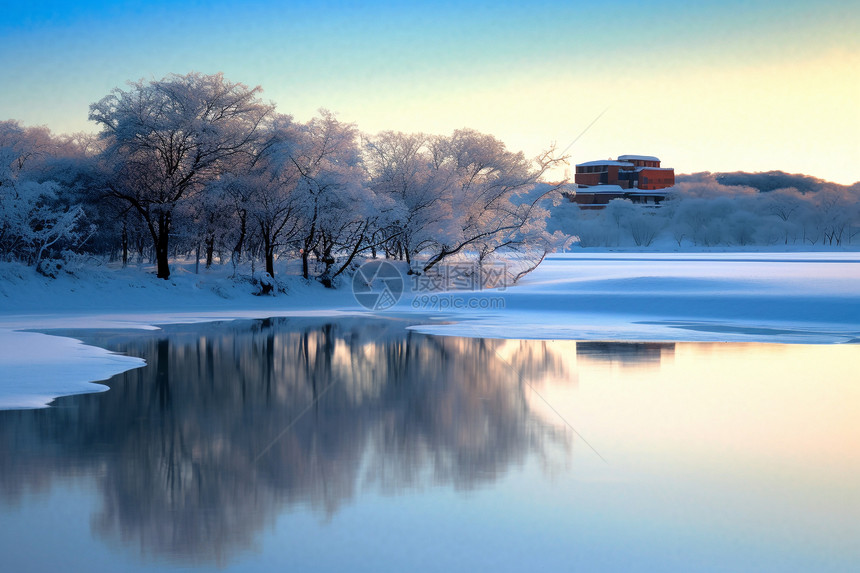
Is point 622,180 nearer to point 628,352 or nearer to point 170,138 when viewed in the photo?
point 170,138

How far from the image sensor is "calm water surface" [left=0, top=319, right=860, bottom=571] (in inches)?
252

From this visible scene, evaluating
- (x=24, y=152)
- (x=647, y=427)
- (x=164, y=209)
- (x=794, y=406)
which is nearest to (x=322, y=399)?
(x=647, y=427)

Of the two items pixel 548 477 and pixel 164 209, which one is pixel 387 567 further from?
pixel 164 209

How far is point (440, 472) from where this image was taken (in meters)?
8.64

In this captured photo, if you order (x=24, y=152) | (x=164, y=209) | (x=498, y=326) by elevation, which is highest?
(x=24, y=152)

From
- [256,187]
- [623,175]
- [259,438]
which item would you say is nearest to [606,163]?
[623,175]

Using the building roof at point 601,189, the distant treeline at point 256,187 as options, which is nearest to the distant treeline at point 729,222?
the building roof at point 601,189

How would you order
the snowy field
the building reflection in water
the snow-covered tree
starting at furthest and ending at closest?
the snow-covered tree → the building reflection in water → the snowy field

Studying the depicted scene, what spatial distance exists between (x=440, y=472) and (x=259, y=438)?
2.79 metres

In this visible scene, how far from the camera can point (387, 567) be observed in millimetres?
6039

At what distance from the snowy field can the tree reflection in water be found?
2.01 metres

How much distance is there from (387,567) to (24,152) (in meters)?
49.4

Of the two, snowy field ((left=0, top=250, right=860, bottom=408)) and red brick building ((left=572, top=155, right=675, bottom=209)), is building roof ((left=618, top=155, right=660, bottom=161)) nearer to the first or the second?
red brick building ((left=572, top=155, right=675, bottom=209))

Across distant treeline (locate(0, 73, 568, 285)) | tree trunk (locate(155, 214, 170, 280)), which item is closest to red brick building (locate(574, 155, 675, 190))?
distant treeline (locate(0, 73, 568, 285))
